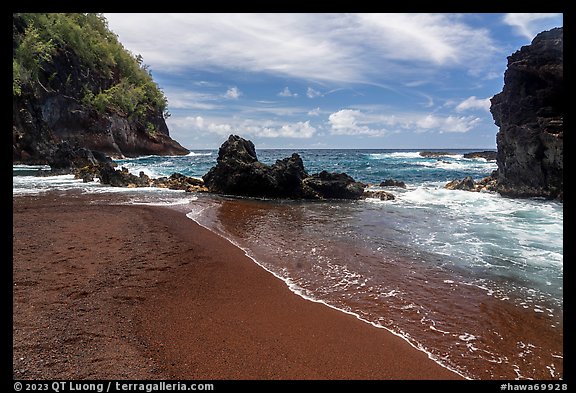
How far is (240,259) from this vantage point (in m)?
7.99

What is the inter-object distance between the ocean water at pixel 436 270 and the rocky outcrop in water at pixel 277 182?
380cm

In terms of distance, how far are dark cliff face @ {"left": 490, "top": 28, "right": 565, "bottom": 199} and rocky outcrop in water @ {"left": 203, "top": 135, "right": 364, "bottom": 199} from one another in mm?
10399

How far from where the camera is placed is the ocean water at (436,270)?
479 cm

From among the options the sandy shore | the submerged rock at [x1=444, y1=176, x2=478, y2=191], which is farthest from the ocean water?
the submerged rock at [x1=444, y1=176, x2=478, y2=191]

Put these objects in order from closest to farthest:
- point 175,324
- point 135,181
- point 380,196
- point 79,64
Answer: point 175,324, point 380,196, point 135,181, point 79,64

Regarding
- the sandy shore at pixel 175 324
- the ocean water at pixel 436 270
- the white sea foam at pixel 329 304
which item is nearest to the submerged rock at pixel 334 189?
the ocean water at pixel 436 270

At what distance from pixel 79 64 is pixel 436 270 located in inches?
2617

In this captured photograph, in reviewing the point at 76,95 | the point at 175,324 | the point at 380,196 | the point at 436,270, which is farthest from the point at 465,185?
the point at 76,95

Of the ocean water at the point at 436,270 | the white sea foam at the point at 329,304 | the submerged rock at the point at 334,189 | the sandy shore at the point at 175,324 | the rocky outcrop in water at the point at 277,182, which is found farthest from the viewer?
the submerged rock at the point at 334,189

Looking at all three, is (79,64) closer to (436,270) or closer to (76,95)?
→ (76,95)

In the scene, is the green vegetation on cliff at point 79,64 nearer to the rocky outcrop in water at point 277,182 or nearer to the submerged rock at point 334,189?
the rocky outcrop in water at point 277,182

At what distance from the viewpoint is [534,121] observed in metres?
20.2
